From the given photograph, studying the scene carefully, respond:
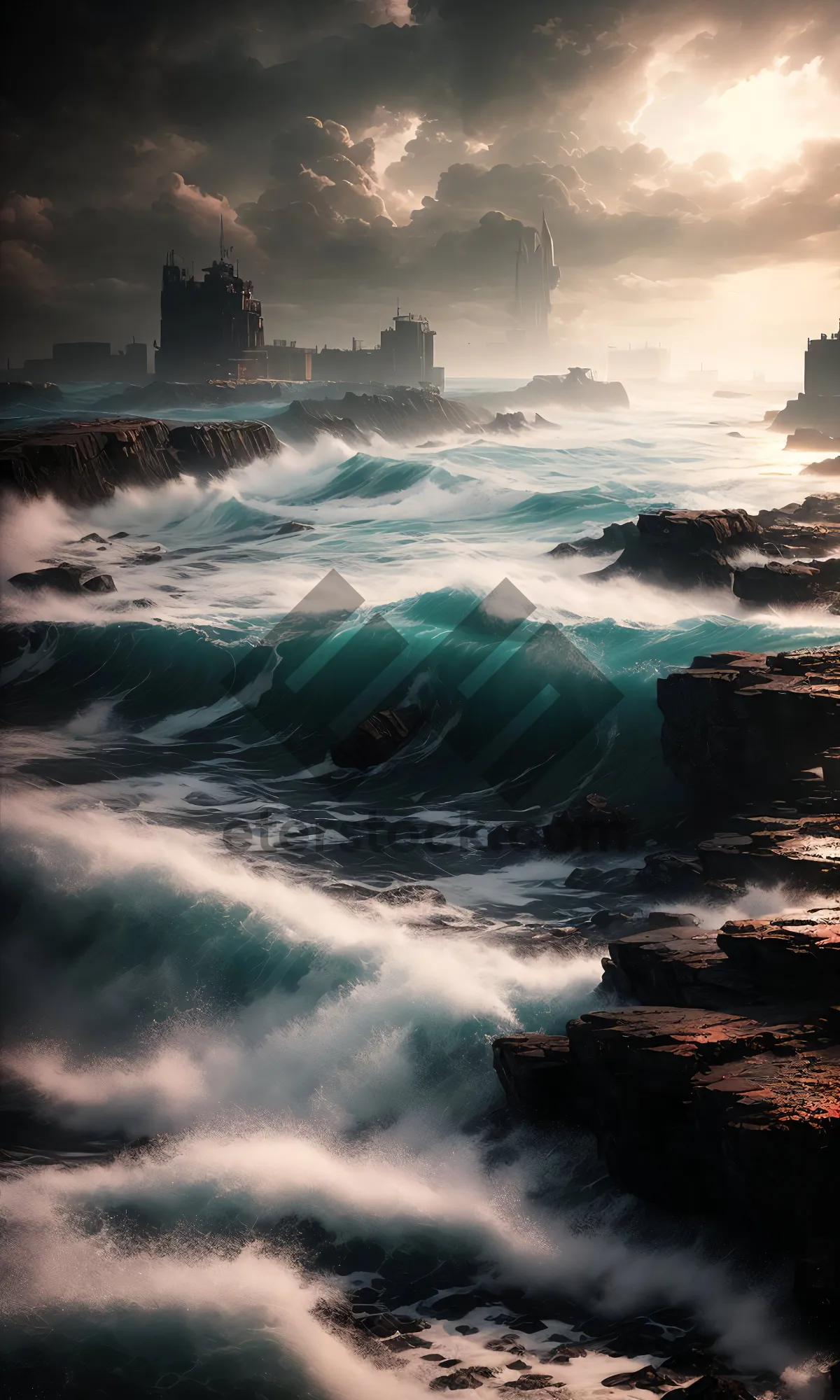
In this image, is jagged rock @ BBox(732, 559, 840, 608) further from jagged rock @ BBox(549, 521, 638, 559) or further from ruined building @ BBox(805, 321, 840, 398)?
ruined building @ BBox(805, 321, 840, 398)

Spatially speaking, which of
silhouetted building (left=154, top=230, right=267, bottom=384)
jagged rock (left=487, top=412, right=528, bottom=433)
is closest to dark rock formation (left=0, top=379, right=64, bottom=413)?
silhouetted building (left=154, top=230, right=267, bottom=384)

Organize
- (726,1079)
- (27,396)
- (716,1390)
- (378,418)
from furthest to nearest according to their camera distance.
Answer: (27,396), (378,418), (726,1079), (716,1390)

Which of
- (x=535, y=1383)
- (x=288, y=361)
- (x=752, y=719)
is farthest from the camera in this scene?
(x=288, y=361)

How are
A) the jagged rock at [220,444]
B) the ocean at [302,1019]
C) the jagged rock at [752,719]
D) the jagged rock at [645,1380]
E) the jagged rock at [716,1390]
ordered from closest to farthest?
1. the jagged rock at [716,1390]
2. the jagged rock at [645,1380]
3. the ocean at [302,1019]
4. the jagged rock at [752,719]
5. the jagged rock at [220,444]

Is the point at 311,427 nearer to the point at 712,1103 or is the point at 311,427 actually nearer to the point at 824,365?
the point at 824,365

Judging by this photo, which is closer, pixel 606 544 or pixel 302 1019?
pixel 302 1019

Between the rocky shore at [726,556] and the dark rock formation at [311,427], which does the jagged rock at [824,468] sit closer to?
the rocky shore at [726,556]

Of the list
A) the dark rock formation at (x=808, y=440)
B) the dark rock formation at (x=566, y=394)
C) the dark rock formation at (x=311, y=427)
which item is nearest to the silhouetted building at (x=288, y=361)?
the dark rock formation at (x=566, y=394)

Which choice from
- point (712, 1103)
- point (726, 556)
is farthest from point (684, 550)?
point (712, 1103)
